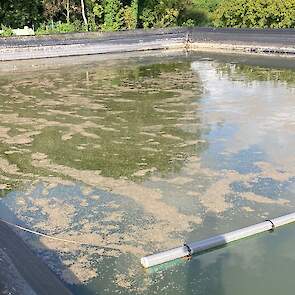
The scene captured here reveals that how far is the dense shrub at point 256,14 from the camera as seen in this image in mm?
11867

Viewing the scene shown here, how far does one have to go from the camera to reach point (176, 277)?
98.2 inches

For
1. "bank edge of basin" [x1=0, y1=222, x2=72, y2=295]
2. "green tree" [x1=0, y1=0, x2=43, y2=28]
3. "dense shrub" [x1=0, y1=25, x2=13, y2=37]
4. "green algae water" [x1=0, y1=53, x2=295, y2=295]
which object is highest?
"green tree" [x1=0, y1=0, x2=43, y2=28]

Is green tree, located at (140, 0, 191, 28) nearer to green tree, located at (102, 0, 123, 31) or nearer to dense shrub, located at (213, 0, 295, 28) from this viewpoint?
green tree, located at (102, 0, 123, 31)

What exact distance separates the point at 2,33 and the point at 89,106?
616 cm

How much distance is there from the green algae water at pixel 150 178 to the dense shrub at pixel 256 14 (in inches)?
207

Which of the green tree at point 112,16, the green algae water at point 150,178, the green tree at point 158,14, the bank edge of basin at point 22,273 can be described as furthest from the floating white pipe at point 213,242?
the green tree at point 158,14

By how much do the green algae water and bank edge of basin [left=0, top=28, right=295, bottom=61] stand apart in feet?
11.5

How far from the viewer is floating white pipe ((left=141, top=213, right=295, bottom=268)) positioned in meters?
2.61

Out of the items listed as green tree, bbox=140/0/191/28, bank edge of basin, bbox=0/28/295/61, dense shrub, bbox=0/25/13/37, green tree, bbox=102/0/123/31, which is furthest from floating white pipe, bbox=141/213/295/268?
green tree, bbox=140/0/191/28

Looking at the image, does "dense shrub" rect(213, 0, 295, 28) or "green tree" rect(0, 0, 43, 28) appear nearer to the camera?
"dense shrub" rect(213, 0, 295, 28)

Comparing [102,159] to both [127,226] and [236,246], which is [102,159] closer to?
[127,226]

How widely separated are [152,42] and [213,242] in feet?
33.5

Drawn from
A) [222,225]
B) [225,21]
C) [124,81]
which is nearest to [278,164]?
[222,225]

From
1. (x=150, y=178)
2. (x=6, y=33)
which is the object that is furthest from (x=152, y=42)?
(x=150, y=178)
